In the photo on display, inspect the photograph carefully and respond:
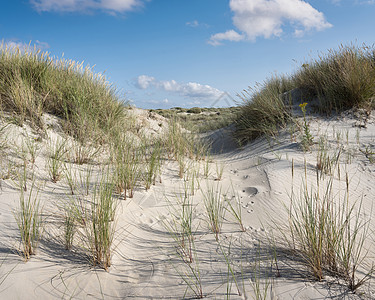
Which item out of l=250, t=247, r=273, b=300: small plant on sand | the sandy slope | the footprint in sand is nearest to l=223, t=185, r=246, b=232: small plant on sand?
the sandy slope

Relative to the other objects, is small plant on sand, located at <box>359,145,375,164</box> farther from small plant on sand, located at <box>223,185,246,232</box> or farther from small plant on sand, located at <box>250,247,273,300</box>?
small plant on sand, located at <box>250,247,273,300</box>

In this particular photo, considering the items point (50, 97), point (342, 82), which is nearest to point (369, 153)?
point (342, 82)

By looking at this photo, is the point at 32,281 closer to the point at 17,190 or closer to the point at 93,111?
the point at 17,190

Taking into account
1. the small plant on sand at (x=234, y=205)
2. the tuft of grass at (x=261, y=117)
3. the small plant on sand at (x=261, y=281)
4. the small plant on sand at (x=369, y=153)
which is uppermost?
the tuft of grass at (x=261, y=117)

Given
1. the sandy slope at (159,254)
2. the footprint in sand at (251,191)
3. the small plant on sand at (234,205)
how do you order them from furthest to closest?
the footprint in sand at (251,191), the small plant on sand at (234,205), the sandy slope at (159,254)

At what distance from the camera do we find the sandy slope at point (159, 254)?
1804 mm

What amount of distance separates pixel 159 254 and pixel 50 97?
4.48 meters

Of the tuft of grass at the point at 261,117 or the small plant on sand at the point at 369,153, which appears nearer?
the small plant on sand at the point at 369,153

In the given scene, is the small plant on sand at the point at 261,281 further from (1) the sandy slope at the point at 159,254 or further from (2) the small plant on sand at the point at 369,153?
(2) the small plant on sand at the point at 369,153

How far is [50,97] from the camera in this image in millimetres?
5363

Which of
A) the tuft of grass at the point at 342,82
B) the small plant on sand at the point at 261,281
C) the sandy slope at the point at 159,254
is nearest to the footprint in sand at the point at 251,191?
the sandy slope at the point at 159,254

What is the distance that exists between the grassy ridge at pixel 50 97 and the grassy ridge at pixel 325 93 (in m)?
3.24

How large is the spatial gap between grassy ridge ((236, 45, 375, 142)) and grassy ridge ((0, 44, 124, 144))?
3.24 m

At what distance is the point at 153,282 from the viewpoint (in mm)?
1922
